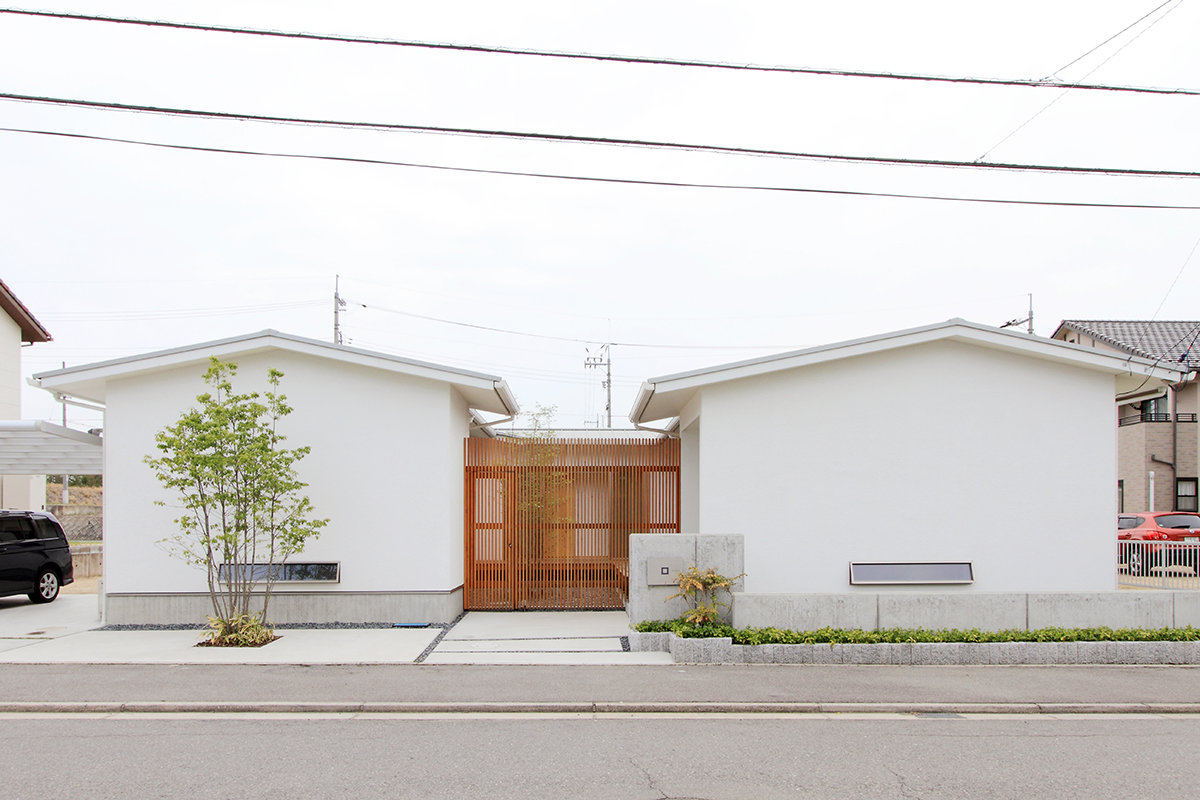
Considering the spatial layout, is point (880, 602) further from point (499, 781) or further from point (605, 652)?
point (499, 781)

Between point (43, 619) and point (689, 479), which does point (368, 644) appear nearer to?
point (43, 619)

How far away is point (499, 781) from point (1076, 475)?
31.0 ft

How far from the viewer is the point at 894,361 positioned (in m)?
11.8

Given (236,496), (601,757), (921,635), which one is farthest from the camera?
(236,496)

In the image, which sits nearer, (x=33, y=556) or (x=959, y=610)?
(x=959, y=610)

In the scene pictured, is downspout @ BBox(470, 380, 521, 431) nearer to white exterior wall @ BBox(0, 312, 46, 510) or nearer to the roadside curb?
the roadside curb

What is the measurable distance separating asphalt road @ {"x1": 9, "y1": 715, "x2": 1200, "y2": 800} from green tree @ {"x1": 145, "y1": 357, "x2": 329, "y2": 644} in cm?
339

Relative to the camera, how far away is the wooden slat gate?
13.2 m

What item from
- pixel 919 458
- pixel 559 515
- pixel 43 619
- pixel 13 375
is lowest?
pixel 43 619

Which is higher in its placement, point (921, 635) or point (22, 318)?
point (22, 318)

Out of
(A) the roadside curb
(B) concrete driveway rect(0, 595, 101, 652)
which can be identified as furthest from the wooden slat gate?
(B) concrete driveway rect(0, 595, 101, 652)

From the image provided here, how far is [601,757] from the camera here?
6418 mm

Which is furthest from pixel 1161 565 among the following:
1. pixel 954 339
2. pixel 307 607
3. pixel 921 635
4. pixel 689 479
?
pixel 307 607

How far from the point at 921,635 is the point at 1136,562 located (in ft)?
29.8
